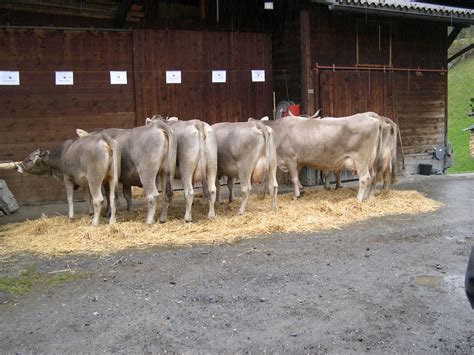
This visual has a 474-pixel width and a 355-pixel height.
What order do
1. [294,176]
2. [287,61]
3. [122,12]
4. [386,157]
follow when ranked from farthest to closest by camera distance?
[287,61] < [122,12] < [294,176] < [386,157]

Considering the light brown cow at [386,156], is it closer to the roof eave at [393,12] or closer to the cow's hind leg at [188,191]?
the roof eave at [393,12]

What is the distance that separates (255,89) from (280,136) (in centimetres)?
245

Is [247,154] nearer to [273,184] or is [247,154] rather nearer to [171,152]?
[273,184]

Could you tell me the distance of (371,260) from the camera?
20.6 ft

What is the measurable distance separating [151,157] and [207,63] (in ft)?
15.1

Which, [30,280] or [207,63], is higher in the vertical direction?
[207,63]

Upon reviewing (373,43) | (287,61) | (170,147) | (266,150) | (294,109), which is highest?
(373,43)

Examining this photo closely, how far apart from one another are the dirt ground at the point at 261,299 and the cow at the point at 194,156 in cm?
155

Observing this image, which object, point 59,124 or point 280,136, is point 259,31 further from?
point 59,124

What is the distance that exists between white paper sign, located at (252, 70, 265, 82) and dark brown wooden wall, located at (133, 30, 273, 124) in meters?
0.09

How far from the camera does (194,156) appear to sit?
8359 millimetres

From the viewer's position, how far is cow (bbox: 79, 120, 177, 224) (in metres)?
8.04

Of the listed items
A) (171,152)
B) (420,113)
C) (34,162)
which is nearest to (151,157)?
(171,152)

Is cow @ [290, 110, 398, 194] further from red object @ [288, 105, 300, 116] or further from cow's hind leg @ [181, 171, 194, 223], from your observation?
cow's hind leg @ [181, 171, 194, 223]
